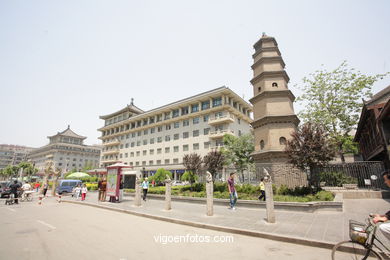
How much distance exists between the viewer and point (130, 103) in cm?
6362

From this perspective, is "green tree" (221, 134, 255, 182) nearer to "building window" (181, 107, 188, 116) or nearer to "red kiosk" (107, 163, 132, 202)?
"building window" (181, 107, 188, 116)

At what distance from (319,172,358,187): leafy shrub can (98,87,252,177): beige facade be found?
18.3 meters

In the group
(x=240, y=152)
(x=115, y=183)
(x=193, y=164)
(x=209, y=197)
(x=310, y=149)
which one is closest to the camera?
(x=209, y=197)

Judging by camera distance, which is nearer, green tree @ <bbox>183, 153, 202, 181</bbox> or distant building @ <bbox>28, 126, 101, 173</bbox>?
green tree @ <bbox>183, 153, 202, 181</bbox>

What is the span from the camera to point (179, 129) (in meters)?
43.6

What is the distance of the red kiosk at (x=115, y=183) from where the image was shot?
15.3 meters

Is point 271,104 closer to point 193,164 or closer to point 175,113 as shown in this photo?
point 193,164

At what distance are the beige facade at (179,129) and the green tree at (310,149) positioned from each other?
2247cm

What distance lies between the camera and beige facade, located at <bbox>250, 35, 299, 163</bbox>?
16781 millimetres

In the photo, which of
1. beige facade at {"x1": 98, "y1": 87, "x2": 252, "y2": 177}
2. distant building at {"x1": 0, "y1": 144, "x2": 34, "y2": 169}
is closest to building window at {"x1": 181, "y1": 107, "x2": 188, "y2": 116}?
beige facade at {"x1": 98, "y1": 87, "x2": 252, "y2": 177}
